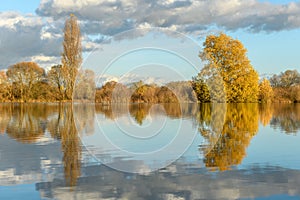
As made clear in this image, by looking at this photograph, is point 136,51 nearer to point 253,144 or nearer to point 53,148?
point 53,148

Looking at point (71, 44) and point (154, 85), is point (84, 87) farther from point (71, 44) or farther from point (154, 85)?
point (71, 44)

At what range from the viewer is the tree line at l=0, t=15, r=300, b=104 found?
14391mm

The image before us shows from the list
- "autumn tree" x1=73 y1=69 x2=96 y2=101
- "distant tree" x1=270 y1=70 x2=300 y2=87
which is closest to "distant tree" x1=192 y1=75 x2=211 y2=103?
"autumn tree" x1=73 y1=69 x2=96 y2=101

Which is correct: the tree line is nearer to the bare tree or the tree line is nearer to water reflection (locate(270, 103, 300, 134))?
the bare tree

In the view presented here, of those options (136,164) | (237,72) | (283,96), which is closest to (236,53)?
(237,72)

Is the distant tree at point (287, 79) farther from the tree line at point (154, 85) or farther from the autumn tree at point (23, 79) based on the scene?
the autumn tree at point (23, 79)

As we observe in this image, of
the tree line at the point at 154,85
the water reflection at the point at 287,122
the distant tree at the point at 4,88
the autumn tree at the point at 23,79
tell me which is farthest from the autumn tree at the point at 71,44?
the water reflection at the point at 287,122

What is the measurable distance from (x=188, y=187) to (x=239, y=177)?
1.23m

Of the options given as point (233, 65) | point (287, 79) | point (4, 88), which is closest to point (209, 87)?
point (233, 65)

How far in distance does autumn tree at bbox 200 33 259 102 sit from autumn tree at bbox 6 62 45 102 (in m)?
35.2

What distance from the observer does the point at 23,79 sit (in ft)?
212

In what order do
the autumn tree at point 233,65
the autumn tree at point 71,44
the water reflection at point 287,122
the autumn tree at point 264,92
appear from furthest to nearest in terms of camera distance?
the autumn tree at point 264,92 → the autumn tree at point 71,44 → the autumn tree at point 233,65 → the water reflection at point 287,122

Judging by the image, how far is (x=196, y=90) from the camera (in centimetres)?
1574

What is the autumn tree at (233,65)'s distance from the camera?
1791 inches
